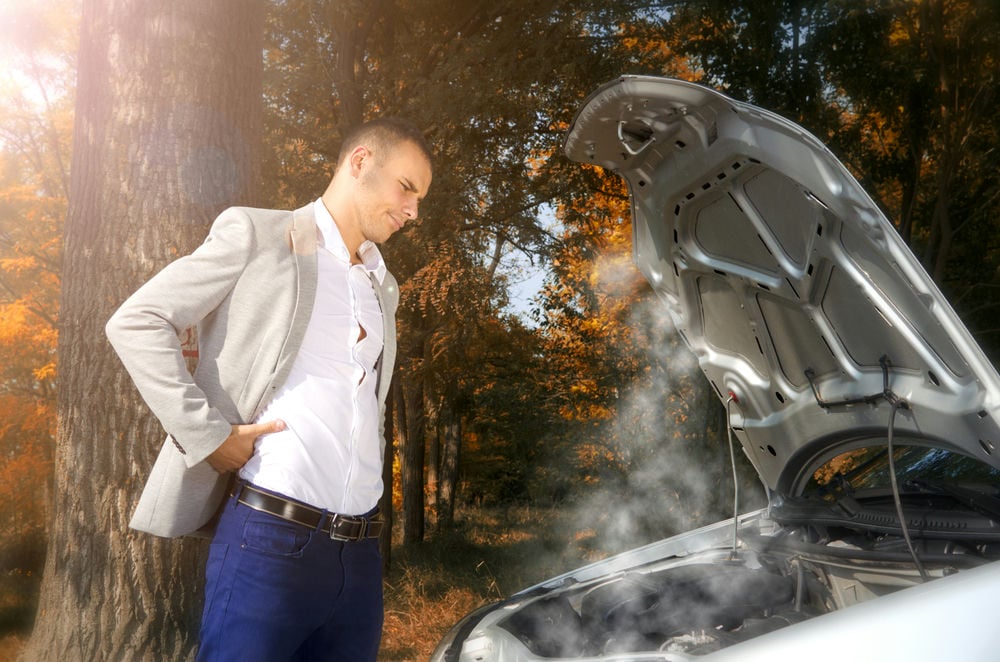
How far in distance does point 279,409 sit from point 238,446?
0.47 feet

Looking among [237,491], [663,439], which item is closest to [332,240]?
[237,491]

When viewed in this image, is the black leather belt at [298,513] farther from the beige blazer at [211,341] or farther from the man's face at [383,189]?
the man's face at [383,189]

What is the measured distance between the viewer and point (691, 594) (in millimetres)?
2652

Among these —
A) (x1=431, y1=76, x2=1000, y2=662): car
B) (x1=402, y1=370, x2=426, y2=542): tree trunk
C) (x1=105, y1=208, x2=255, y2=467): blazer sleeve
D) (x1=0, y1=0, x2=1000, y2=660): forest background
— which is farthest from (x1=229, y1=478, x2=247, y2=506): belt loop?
(x1=402, y1=370, x2=426, y2=542): tree trunk

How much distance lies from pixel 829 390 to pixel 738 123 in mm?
983

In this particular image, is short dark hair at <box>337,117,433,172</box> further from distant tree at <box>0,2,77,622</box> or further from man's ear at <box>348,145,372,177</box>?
distant tree at <box>0,2,77,622</box>

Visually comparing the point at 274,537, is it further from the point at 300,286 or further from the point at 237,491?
the point at 300,286

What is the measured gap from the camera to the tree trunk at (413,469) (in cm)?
1209

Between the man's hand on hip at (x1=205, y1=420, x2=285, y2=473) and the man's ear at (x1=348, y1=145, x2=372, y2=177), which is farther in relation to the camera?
the man's ear at (x1=348, y1=145, x2=372, y2=177)

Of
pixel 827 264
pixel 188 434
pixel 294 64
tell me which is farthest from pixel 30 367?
pixel 827 264

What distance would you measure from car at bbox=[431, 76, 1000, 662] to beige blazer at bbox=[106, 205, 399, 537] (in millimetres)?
943

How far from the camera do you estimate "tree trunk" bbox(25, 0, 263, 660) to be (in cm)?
303

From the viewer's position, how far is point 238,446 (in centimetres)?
205

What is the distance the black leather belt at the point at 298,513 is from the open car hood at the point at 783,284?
1479mm
